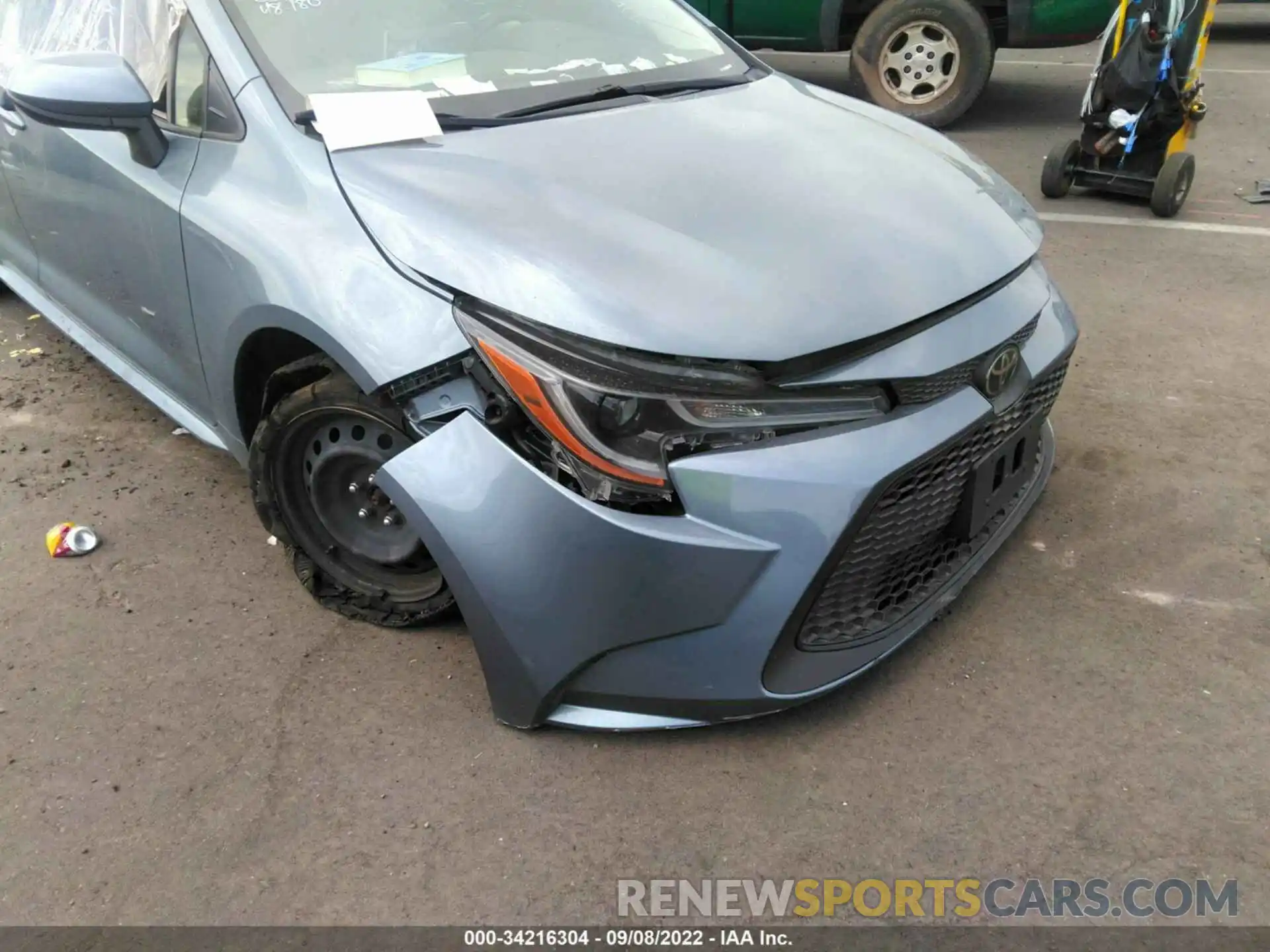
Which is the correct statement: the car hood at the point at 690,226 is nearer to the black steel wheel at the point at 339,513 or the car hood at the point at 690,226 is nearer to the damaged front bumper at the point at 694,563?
the damaged front bumper at the point at 694,563

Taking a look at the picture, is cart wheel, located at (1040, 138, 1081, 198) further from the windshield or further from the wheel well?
the wheel well

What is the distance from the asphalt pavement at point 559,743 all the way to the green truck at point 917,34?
4242 millimetres

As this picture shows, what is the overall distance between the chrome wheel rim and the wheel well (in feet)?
18.2

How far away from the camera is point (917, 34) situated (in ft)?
21.8

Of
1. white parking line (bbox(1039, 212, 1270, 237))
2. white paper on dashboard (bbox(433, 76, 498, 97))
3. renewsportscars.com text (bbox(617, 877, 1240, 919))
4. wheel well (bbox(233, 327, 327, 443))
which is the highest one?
white paper on dashboard (bbox(433, 76, 498, 97))

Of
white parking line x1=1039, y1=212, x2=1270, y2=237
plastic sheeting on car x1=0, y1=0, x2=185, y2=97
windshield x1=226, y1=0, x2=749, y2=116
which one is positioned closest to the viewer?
windshield x1=226, y1=0, x2=749, y2=116

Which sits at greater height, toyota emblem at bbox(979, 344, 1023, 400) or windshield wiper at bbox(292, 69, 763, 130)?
windshield wiper at bbox(292, 69, 763, 130)

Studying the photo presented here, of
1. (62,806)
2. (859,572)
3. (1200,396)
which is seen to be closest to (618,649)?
(859,572)

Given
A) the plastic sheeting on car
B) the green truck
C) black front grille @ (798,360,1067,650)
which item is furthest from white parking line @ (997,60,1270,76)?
black front grille @ (798,360,1067,650)

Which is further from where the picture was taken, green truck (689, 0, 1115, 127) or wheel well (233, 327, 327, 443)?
green truck (689, 0, 1115, 127)

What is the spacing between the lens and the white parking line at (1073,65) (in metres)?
8.74

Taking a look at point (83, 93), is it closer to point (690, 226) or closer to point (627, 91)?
point (627, 91)

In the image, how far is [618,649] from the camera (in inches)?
75.6

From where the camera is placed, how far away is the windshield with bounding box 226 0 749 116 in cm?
236
